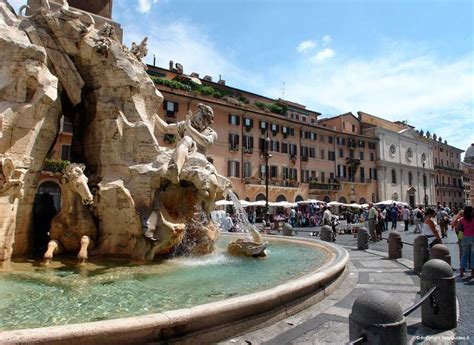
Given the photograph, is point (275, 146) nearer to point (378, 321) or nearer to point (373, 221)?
point (373, 221)

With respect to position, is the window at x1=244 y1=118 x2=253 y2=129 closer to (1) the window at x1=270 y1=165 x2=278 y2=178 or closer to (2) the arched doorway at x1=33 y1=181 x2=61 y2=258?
(1) the window at x1=270 y1=165 x2=278 y2=178

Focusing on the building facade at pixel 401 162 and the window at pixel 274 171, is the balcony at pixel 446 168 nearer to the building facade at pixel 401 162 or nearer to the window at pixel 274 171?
the building facade at pixel 401 162

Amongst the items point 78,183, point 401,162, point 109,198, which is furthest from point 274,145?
point 78,183

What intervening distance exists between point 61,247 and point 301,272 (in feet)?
16.1

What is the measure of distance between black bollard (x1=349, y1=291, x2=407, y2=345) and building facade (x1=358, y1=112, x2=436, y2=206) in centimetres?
5210

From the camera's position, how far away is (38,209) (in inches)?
327

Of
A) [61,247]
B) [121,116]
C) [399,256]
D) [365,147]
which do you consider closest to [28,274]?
[61,247]

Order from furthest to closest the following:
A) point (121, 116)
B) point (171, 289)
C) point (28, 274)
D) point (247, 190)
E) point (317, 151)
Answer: point (317, 151), point (247, 190), point (121, 116), point (28, 274), point (171, 289)

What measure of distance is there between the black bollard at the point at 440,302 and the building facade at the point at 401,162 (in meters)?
50.5

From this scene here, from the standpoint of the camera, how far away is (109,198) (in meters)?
7.39

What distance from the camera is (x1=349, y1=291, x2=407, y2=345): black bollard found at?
279 centimetres

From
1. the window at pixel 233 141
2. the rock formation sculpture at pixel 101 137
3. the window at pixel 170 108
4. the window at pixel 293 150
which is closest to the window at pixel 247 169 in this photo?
the window at pixel 233 141

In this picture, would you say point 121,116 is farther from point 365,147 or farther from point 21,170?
point 365,147

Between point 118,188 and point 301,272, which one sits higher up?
point 118,188
